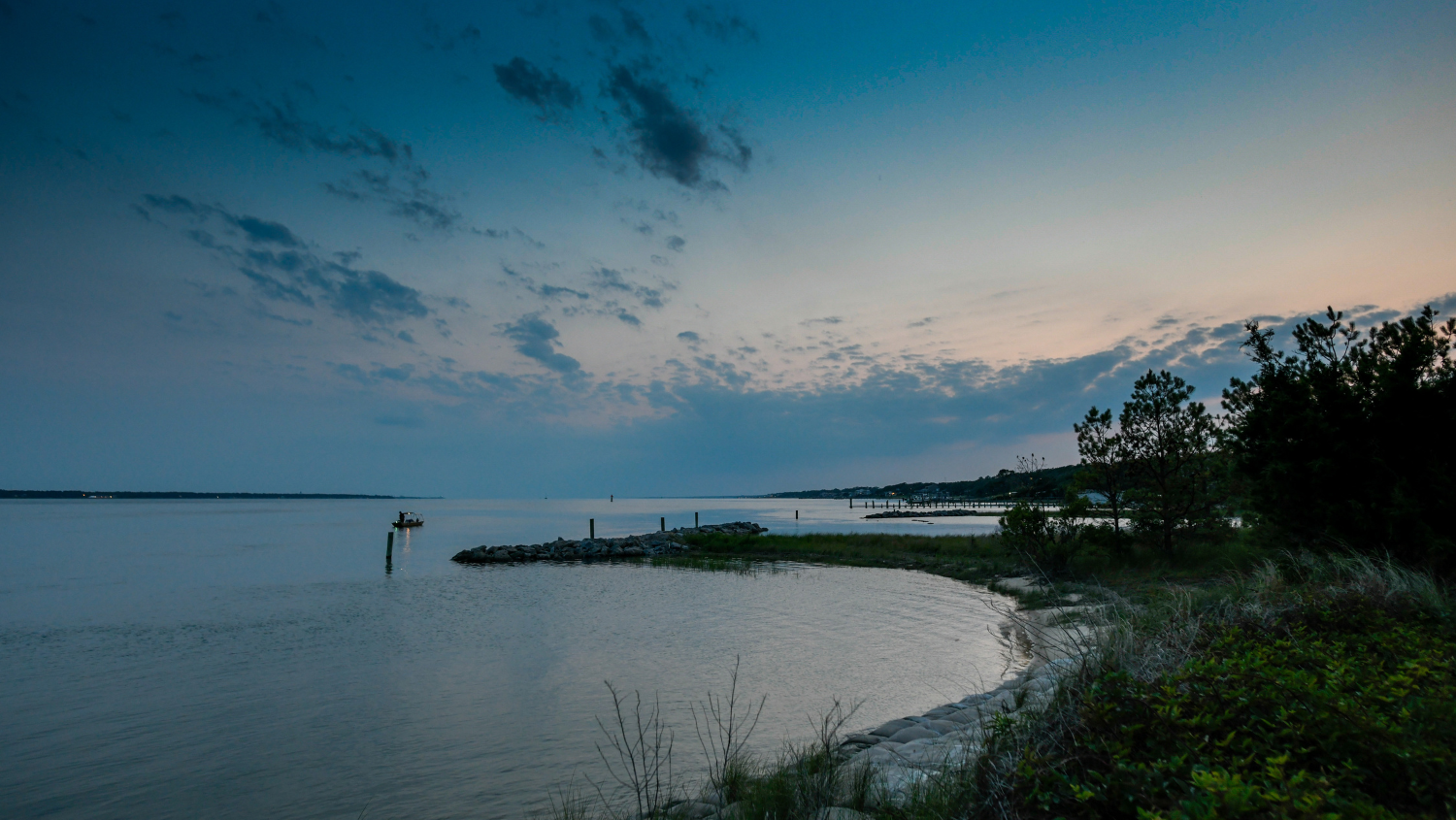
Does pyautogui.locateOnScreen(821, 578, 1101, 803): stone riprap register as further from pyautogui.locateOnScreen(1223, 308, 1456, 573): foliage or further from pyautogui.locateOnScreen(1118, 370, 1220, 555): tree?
pyautogui.locateOnScreen(1118, 370, 1220, 555): tree

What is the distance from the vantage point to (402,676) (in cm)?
1324

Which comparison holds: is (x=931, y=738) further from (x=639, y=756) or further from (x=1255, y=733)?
(x=1255, y=733)

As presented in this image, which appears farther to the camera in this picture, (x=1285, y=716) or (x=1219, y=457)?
(x=1219, y=457)

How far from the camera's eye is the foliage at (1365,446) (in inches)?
393

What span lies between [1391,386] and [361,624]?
2475 cm

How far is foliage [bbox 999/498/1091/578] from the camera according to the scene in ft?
69.7

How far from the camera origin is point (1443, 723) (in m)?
3.71

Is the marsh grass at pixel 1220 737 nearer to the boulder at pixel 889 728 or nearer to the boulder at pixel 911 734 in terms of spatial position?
the boulder at pixel 911 734

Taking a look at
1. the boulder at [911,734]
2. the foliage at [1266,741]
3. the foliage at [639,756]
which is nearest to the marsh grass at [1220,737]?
the foliage at [1266,741]

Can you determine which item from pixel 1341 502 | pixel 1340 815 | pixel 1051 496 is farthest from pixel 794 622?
pixel 1051 496

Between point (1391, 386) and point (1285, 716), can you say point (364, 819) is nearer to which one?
point (1285, 716)

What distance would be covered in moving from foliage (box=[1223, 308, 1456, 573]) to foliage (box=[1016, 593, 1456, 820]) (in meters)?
6.41

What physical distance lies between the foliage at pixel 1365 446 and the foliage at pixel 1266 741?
641 centimetres

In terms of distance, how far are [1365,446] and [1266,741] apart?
1060 centimetres
